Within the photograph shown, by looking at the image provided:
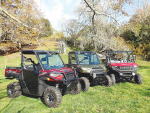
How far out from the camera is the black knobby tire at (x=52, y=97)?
4.36m

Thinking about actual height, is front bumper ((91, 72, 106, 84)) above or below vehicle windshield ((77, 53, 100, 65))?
below

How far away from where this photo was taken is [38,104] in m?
4.82

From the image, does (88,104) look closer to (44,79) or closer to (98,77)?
(98,77)

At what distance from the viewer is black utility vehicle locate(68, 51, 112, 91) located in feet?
20.7

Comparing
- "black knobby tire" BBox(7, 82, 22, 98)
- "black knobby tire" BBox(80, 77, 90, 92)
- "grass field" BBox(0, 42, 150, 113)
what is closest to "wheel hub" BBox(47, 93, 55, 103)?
"grass field" BBox(0, 42, 150, 113)

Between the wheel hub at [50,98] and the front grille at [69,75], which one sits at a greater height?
the front grille at [69,75]

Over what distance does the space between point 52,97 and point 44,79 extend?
0.70 meters

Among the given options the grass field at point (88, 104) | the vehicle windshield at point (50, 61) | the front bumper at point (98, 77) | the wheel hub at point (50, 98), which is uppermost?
the vehicle windshield at point (50, 61)

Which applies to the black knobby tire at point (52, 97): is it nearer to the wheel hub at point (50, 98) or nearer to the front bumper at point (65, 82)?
the wheel hub at point (50, 98)

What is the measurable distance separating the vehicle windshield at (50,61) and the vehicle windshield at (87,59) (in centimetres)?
193

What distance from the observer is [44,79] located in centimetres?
452

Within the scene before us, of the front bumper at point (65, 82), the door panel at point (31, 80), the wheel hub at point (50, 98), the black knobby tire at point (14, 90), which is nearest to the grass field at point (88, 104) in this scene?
the black knobby tire at point (14, 90)

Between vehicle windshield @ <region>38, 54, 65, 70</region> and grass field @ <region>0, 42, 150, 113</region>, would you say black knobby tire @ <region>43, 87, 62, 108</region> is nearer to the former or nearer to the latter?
grass field @ <region>0, 42, 150, 113</region>

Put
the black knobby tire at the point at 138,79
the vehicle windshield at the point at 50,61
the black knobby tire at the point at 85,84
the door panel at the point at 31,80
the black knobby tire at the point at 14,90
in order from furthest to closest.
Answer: the black knobby tire at the point at 138,79 → the black knobby tire at the point at 85,84 → the black knobby tire at the point at 14,90 → the vehicle windshield at the point at 50,61 → the door panel at the point at 31,80
